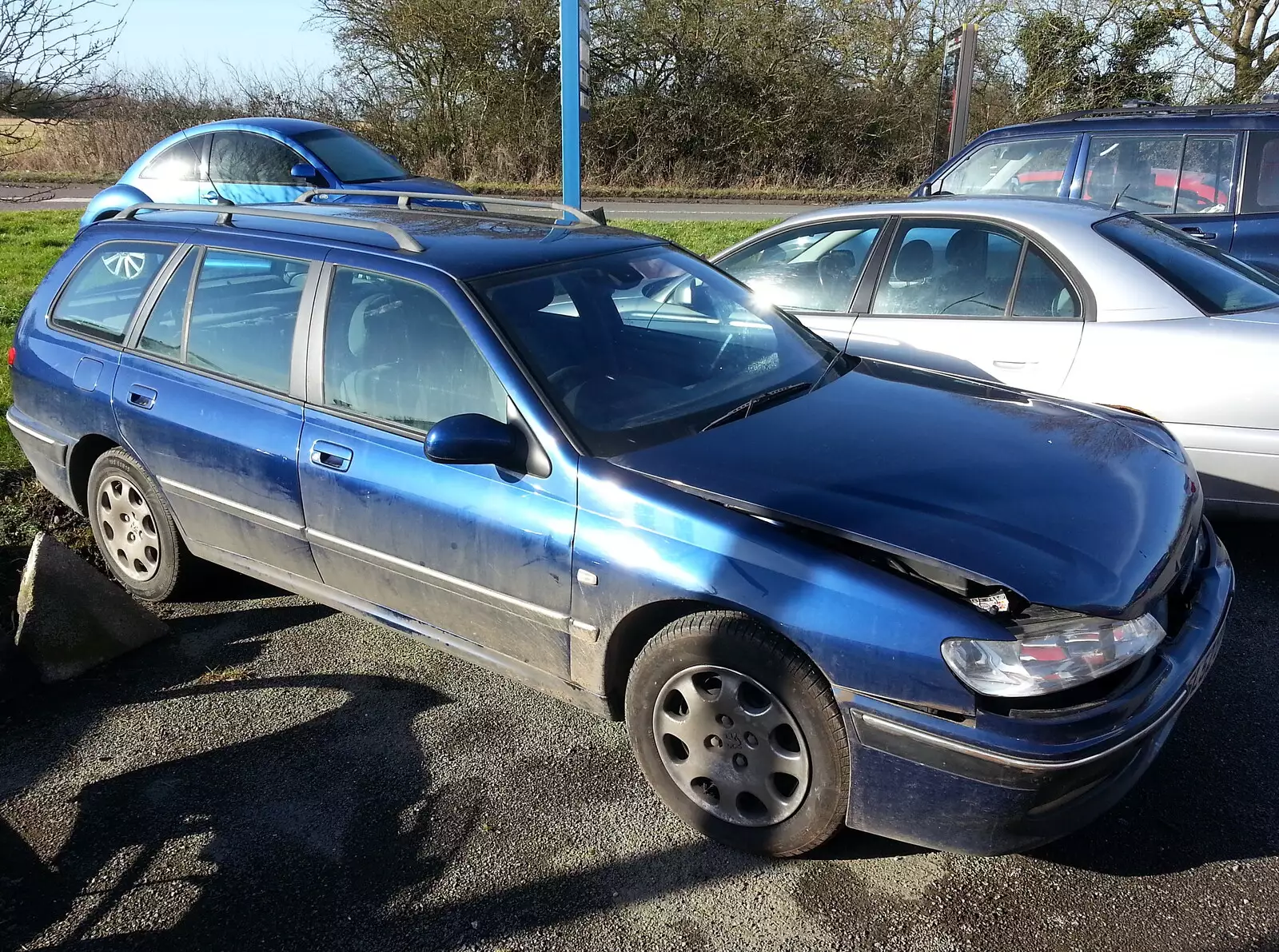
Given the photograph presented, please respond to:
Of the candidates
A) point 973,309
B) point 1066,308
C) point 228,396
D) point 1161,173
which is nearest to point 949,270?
point 973,309

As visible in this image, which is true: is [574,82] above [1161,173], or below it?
above

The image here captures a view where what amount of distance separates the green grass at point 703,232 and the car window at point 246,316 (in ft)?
25.7

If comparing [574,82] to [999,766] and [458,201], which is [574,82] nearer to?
[458,201]

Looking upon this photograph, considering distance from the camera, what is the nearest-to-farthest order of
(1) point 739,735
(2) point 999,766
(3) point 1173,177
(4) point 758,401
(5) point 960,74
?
1. (2) point 999,766
2. (1) point 739,735
3. (4) point 758,401
4. (3) point 1173,177
5. (5) point 960,74

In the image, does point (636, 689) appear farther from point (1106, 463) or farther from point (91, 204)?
point (91, 204)

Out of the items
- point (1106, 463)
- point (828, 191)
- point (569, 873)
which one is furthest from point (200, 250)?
point (828, 191)

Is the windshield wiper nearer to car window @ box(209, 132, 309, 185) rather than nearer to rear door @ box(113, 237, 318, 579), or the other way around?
rear door @ box(113, 237, 318, 579)

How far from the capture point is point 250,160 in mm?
9234

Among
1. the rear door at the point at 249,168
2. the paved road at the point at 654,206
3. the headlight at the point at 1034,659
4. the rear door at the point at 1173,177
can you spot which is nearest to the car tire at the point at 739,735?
the headlight at the point at 1034,659

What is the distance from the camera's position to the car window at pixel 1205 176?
262 inches

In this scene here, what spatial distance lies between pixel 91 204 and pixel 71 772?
26.3 feet

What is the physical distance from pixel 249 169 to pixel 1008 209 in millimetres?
7171

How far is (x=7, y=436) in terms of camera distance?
576cm

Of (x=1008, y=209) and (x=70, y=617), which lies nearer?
(x=70, y=617)
